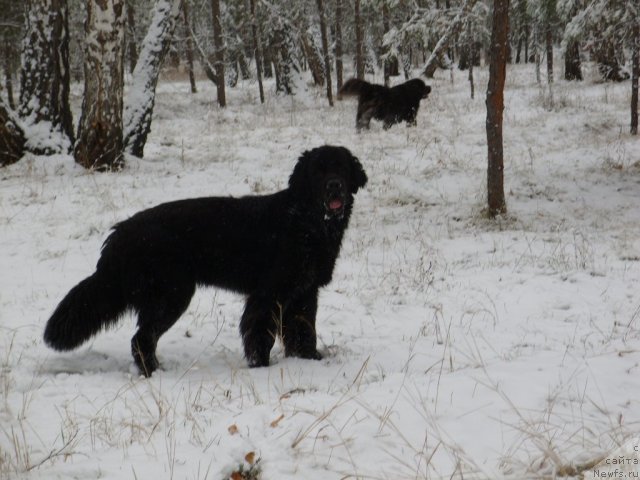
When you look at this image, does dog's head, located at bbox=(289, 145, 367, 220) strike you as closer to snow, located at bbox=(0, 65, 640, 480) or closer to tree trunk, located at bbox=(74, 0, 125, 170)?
snow, located at bbox=(0, 65, 640, 480)

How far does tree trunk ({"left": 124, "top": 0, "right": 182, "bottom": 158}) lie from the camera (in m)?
10.5

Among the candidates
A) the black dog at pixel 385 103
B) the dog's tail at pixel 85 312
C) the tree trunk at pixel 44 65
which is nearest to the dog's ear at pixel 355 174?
the dog's tail at pixel 85 312

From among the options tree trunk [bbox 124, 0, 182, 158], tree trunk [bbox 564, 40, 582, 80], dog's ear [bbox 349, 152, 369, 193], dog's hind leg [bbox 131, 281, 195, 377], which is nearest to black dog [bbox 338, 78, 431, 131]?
tree trunk [bbox 124, 0, 182, 158]

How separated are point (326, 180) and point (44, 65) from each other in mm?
8097

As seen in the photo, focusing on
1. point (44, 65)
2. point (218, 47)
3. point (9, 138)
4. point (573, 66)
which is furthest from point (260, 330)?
point (573, 66)

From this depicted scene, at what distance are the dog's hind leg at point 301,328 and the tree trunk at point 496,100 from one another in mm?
4619

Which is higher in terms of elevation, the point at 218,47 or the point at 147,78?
the point at 218,47

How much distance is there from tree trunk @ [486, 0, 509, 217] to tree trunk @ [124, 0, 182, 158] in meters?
6.25

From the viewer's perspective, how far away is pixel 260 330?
13.9 ft

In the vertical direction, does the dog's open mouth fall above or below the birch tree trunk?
below

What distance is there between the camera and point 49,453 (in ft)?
7.78

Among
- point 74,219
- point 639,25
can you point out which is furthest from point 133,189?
point 639,25

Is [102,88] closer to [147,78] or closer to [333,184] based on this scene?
[147,78]

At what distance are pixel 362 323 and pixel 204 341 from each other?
1.45 m
